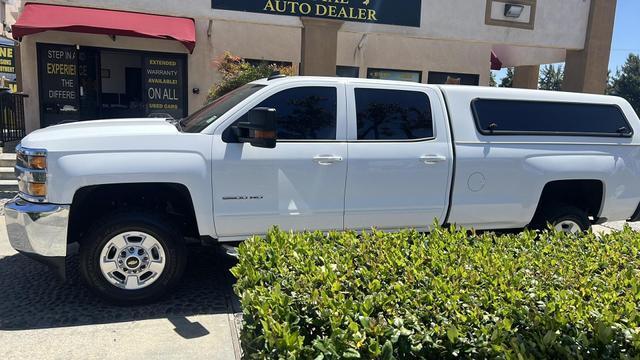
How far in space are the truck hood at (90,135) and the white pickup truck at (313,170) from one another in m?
0.01

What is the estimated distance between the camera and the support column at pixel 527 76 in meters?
16.1

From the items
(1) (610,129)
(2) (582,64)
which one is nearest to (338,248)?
(1) (610,129)

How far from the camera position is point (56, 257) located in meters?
4.17

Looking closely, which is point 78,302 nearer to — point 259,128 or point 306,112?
point 259,128

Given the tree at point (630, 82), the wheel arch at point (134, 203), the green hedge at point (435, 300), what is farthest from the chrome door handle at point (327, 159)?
the tree at point (630, 82)

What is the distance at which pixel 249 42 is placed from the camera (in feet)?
44.2

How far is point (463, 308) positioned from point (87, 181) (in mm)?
3162

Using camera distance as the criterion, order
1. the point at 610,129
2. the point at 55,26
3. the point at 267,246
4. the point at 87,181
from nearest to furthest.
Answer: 1. the point at 267,246
2. the point at 87,181
3. the point at 610,129
4. the point at 55,26

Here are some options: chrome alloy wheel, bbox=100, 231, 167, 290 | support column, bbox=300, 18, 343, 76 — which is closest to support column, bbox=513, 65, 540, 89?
support column, bbox=300, 18, 343, 76

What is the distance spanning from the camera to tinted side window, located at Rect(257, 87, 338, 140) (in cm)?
473

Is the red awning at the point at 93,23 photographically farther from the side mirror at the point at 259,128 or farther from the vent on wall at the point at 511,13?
the side mirror at the point at 259,128

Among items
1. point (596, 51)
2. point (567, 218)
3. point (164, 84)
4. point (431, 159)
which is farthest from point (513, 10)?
point (431, 159)

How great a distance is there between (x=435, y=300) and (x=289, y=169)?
263 centimetres

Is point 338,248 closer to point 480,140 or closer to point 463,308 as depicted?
point 463,308
